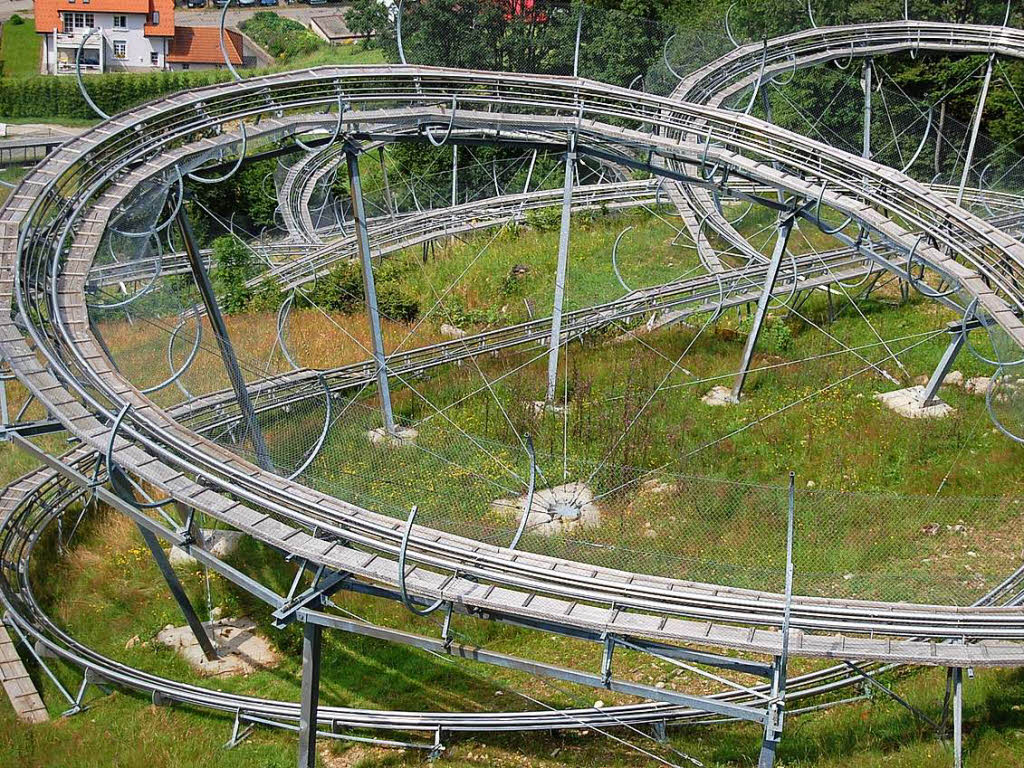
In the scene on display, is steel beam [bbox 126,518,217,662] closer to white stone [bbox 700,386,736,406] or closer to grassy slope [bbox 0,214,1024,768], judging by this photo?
grassy slope [bbox 0,214,1024,768]

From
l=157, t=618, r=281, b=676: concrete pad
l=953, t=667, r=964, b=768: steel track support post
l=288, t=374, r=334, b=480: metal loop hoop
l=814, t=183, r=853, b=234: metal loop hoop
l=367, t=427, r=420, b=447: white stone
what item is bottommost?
l=157, t=618, r=281, b=676: concrete pad

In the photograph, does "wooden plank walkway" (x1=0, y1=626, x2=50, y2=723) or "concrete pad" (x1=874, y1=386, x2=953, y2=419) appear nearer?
"wooden plank walkway" (x1=0, y1=626, x2=50, y2=723)

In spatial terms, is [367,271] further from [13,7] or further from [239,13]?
[13,7]

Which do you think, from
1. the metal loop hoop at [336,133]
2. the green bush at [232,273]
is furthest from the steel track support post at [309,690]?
the green bush at [232,273]

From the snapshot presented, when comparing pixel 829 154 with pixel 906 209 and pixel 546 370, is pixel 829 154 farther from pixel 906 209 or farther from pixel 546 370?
pixel 546 370

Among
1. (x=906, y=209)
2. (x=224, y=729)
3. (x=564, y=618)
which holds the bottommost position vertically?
(x=224, y=729)

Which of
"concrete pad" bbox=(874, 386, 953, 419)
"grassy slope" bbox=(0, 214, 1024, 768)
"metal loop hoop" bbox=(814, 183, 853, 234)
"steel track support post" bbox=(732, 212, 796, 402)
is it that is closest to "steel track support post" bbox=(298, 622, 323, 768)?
"grassy slope" bbox=(0, 214, 1024, 768)

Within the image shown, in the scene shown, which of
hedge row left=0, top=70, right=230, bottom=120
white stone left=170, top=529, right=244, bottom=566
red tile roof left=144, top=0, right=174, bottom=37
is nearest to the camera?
white stone left=170, top=529, right=244, bottom=566

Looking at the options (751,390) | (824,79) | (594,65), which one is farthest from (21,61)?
(751,390)
